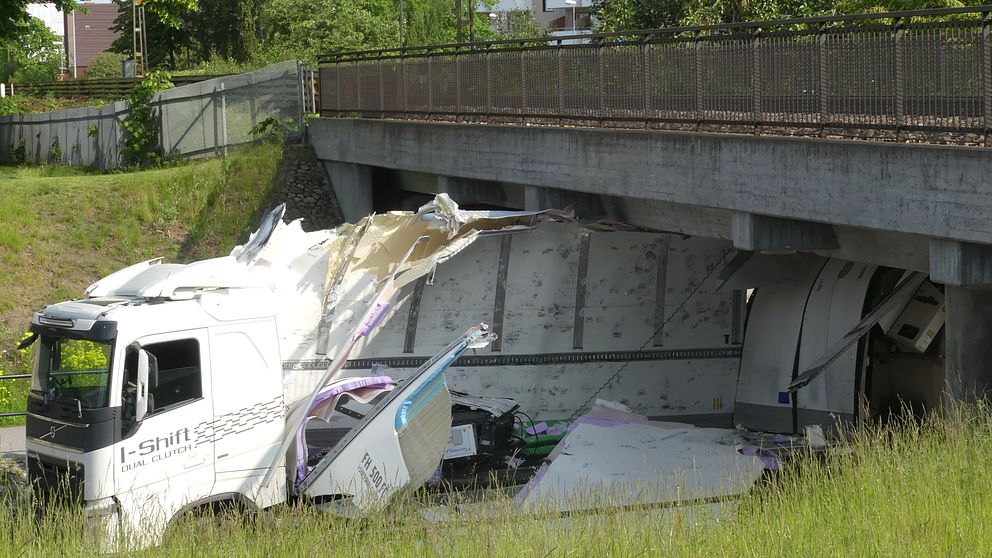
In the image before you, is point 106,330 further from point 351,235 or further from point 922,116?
point 922,116

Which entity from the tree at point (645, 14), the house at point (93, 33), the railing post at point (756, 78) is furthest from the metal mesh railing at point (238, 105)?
the house at point (93, 33)

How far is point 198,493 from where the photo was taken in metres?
9.98

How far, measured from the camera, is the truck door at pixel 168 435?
9.43 meters

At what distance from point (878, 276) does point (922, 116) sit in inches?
123

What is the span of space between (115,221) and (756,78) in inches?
696

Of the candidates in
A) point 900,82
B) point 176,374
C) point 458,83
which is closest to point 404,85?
point 458,83

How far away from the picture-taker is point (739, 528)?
7047mm

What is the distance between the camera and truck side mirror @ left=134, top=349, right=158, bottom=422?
9.49 meters

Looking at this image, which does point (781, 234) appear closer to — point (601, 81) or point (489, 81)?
point (601, 81)

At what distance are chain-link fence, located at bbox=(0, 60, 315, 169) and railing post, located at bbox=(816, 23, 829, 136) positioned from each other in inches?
724

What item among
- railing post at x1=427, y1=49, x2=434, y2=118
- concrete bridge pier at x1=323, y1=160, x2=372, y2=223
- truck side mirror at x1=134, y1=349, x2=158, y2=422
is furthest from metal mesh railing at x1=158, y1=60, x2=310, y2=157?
truck side mirror at x1=134, y1=349, x2=158, y2=422

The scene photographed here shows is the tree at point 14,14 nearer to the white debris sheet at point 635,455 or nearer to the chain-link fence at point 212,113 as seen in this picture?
the chain-link fence at point 212,113

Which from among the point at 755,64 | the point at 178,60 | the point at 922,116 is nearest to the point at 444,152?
the point at 755,64

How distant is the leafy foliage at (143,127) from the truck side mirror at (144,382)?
900 inches
